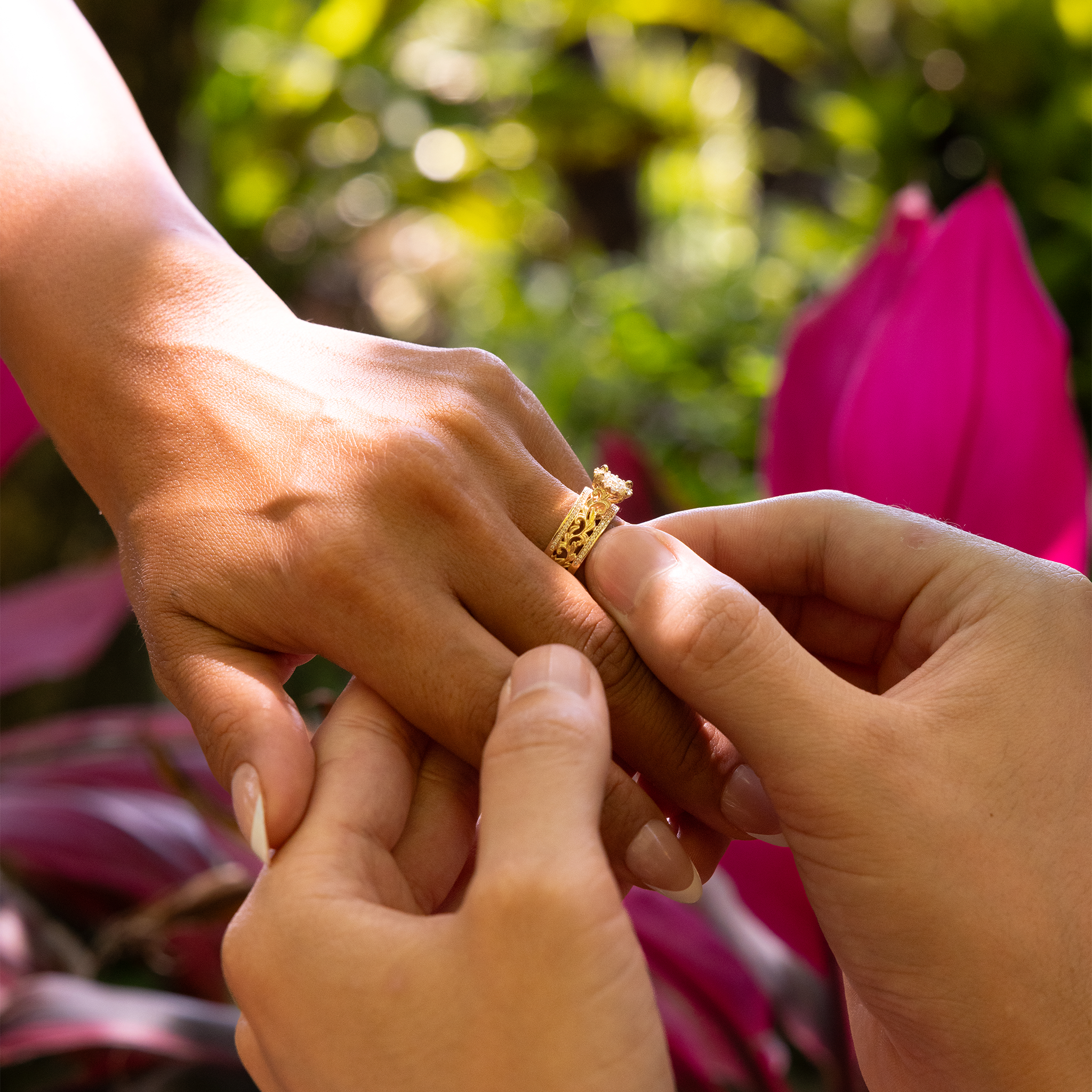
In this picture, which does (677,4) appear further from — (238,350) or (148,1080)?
(148,1080)

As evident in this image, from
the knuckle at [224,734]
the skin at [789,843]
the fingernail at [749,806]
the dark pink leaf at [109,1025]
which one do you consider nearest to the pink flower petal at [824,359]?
the skin at [789,843]

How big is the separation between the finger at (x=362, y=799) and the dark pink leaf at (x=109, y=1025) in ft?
1.33

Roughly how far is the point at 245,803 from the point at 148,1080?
600mm

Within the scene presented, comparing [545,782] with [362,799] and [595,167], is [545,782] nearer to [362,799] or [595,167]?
[362,799]

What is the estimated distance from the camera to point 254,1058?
57 cm

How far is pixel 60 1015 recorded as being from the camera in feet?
2.98

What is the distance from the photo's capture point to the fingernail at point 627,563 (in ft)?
2.17

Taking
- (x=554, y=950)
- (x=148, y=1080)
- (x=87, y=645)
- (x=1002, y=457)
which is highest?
(x=1002, y=457)

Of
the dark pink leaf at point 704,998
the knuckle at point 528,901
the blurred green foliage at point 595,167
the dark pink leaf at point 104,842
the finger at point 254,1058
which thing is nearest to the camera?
the knuckle at point 528,901

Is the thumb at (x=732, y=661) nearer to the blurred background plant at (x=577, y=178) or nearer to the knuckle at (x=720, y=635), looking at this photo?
the knuckle at (x=720, y=635)

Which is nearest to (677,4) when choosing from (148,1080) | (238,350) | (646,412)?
(646,412)

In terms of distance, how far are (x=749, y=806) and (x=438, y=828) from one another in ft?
0.73

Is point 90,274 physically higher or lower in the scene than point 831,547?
higher

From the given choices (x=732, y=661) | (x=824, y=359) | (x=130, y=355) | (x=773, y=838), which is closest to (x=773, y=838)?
(x=773, y=838)
